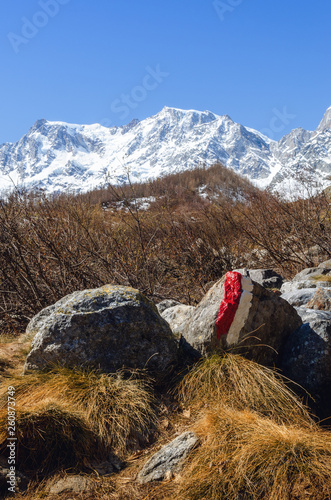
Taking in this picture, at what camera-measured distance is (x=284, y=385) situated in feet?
10.5

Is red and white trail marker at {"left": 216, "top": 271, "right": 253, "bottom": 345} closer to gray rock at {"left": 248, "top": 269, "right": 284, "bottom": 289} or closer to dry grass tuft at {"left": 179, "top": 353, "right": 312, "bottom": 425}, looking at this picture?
dry grass tuft at {"left": 179, "top": 353, "right": 312, "bottom": 425}

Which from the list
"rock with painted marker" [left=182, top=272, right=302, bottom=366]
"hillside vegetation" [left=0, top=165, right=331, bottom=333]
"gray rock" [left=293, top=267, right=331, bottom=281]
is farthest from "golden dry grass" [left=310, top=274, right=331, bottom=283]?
"rock with painted marker" [left=182, top=272, right=302, bottom=366]

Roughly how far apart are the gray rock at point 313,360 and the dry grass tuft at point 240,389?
219mm

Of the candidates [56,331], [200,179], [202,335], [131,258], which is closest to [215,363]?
[202,335]

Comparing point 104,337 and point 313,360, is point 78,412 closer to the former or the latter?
point 104,337

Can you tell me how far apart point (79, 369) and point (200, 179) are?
71.1 ft

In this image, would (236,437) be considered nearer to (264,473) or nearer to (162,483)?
(264,473)

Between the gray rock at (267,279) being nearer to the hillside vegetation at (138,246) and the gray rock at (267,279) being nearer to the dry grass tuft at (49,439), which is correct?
the hillside vegetation at (138,246)

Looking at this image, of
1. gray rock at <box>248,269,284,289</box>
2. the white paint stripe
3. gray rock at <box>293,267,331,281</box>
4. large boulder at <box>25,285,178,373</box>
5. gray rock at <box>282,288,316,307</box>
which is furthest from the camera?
gray rock at <box>293,267,331,281</box>

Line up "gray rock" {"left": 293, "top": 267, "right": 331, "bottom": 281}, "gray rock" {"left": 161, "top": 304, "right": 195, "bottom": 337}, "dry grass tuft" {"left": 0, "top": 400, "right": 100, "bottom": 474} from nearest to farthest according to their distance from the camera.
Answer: "dry grass tuft" {"left": 0, "top": 400, "right": 100, "bottom": 474}
"gray rock" {"left": 161, "top": 304, "right": 195, "bottom": 337}
"gray rock" {"left": 293, "top": 267, "right": 331, "bottom": 281}

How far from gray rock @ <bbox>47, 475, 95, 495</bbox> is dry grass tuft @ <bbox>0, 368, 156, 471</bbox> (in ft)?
0.50

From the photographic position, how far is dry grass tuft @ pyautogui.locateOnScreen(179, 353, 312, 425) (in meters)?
2.95

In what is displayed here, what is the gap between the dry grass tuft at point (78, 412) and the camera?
8.50ft

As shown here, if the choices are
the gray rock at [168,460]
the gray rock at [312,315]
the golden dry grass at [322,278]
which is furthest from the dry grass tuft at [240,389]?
the golden dry grass at [322,278]
